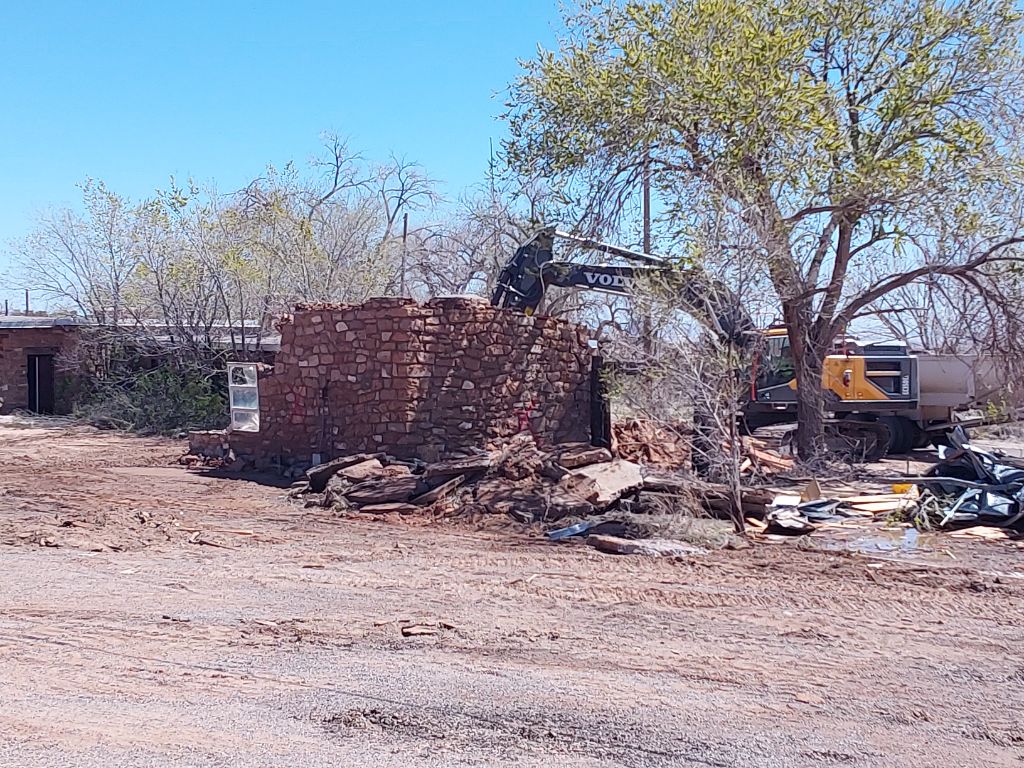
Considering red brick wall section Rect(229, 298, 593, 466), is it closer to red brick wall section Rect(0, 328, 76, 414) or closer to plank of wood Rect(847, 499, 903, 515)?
plank of wood Rect(847, 499, 903, 515)

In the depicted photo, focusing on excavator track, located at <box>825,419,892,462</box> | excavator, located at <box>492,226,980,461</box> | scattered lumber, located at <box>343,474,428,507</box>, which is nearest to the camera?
scattered lumber, located at <box>343,474,428,507</box>

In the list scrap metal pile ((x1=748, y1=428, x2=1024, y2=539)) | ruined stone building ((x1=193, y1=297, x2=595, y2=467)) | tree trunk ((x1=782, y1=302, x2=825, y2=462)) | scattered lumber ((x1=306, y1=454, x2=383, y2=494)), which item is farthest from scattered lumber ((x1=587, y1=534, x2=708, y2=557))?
tree trunk ((x1=782, y1=302, x2=825, y2=462))

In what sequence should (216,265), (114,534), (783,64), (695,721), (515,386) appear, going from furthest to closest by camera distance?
(216,265)
(515,386)
(783,64)
(114,534)
(695,721)

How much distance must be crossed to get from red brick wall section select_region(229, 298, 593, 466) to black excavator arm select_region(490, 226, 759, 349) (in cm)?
58

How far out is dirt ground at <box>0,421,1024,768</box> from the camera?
5.40 m

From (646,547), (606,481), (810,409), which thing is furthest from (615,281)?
(646,547)

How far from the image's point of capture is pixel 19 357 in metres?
30.3

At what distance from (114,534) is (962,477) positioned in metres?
10.2

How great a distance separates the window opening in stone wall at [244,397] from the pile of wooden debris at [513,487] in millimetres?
3509

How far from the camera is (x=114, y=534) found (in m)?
11.8

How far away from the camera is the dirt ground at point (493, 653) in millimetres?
5398

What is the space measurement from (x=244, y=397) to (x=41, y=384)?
580 inches

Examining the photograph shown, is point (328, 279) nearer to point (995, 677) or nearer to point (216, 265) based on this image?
point (216, 265)

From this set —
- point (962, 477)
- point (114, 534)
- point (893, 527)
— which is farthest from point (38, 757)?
point (962, 477)
